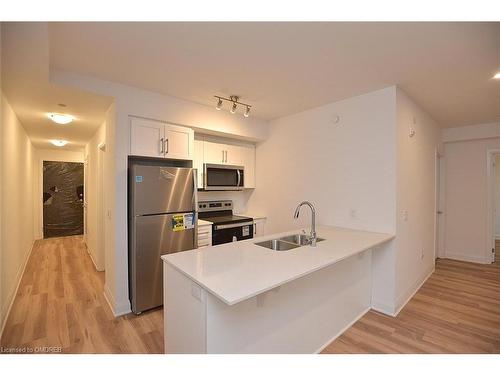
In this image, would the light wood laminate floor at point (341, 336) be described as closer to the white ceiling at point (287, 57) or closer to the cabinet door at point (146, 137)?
the cabinet door at point (146, 137)

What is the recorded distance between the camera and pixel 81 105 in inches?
104

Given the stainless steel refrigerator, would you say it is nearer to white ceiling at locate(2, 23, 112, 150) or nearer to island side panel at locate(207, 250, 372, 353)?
white ceiling at locate(2, 23, 112, 150)

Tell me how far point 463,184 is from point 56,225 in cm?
911

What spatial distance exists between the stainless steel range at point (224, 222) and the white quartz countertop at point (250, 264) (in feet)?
3.68

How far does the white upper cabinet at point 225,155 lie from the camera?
3.37m

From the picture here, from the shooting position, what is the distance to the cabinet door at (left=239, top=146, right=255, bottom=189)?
12.9ft

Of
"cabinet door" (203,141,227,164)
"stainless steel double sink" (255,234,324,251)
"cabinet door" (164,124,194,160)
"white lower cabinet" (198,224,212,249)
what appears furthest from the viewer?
"cabinet door" (203,141,227,164)

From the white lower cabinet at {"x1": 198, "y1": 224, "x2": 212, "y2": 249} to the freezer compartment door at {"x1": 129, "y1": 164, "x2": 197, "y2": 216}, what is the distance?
1.14 ft

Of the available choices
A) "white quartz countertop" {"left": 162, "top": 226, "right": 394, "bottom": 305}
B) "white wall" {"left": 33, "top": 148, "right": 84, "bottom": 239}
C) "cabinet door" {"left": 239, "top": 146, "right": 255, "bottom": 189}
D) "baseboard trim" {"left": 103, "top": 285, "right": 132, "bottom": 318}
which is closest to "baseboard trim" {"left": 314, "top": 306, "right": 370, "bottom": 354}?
"white quartz countertop" {"left": 162, "top": 226, "right": 394, "bottom": 305}

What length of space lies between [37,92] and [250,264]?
2549 mm

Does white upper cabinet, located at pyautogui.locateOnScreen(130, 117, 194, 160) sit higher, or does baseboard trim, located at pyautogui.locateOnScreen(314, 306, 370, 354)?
white upper cabinet, located at pyautogui.locateOnScreen(130, 117, 194, 160)

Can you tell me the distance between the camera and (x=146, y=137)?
268 centimetres

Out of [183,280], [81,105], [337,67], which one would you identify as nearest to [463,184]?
[337,67]
